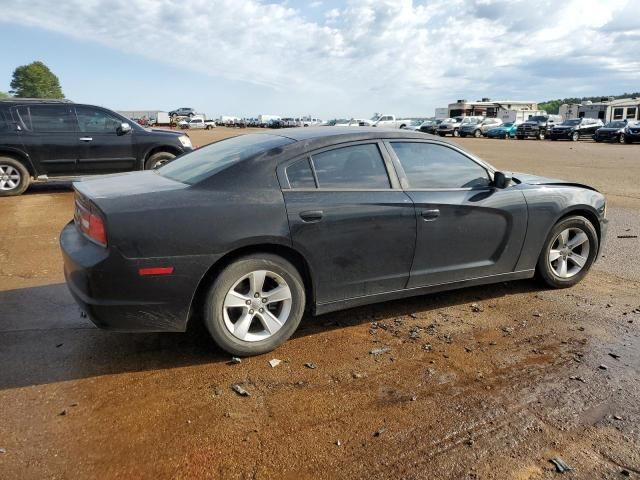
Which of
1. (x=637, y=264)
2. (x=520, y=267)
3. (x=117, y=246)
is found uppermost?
(x=117, y=246)

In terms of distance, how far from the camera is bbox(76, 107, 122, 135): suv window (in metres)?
10.2

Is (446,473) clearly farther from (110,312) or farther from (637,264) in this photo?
(637,264)

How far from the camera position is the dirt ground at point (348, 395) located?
2.56 meters

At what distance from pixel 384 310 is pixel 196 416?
2.01 meters

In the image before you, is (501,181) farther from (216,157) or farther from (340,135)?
(216,157)

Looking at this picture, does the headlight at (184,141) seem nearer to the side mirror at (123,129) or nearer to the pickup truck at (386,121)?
the side mirror at (123,129)

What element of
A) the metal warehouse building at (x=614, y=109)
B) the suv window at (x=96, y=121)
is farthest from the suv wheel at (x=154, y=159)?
the metal warehouse building at (x=614, y=109)

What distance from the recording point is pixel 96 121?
10.3 meters

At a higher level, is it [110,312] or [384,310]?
[110,312]

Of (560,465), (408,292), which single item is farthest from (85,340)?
(560,465)

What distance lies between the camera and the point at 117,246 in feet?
10.4

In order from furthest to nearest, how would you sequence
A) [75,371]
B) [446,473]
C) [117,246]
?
[75,371] → [117,246] → [446,473]

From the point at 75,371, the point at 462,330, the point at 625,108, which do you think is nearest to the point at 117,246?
the point at 75,371

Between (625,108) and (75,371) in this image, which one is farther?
(625,108)
